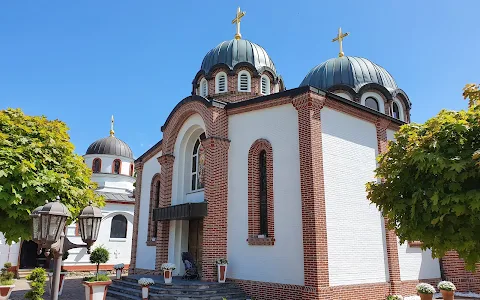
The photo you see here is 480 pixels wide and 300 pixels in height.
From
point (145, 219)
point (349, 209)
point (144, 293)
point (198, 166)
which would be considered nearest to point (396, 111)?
point (349, 209)

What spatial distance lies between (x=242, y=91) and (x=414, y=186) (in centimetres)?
1297

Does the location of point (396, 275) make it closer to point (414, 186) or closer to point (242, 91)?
point (414, 186)

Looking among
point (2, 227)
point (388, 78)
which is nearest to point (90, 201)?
point (2, 227)

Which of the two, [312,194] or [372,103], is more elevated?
[372,103]

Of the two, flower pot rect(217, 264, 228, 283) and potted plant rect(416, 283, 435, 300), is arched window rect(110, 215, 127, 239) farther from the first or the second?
potted plant rect(416, 283, 435, 300)

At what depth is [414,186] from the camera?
26.5ft

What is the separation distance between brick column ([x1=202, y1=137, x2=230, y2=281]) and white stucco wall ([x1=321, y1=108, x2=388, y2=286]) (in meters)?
3.95

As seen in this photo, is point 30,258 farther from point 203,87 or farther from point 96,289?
point 96,289

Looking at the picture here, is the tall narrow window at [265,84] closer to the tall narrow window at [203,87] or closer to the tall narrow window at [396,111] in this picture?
the tall narrow window at [203,87]

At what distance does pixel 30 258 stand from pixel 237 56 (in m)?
21.3

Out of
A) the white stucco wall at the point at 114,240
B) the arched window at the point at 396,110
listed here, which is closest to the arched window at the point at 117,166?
the white stucco wall at the point at 114,240

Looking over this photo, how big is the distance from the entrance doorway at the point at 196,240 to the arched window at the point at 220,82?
7.31m

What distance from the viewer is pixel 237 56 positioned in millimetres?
20719

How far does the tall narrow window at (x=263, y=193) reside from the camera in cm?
1358
